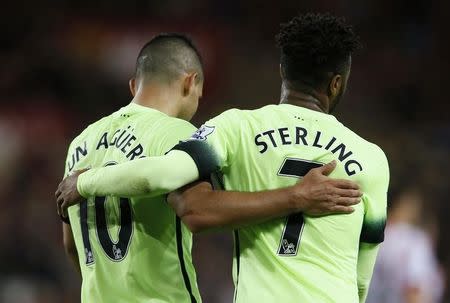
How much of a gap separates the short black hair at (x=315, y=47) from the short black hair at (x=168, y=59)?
0.79 metres

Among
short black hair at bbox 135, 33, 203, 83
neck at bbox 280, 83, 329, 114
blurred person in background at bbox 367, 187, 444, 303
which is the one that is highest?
short black hair at bbox 135, 33, 203, 83

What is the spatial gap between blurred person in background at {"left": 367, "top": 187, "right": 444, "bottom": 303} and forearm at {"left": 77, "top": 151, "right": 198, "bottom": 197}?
459 centimetres

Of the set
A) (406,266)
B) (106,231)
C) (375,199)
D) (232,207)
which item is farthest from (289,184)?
(406,266)

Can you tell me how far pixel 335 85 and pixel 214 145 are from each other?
22.5 inches

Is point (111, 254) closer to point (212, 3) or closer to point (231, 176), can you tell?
point (231, 176)

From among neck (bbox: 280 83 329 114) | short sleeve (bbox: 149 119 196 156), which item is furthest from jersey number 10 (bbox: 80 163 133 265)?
neck (bbox: 280 83 329 114)

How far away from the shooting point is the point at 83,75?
10.6m

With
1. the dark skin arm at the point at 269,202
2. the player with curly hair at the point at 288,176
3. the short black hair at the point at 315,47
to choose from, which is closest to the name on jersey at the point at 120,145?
the player with curly hair at the point at 288,176

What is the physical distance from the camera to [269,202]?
11.1 feet

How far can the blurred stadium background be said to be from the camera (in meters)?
9.18

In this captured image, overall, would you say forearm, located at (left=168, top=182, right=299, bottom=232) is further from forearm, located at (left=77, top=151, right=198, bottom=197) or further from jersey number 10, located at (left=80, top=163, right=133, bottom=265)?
jersey number 10, located at (left=80, top=163, right=133, bottom=265)

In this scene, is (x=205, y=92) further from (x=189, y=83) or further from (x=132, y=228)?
(x=132, y=228)

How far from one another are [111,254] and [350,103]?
23.0ft

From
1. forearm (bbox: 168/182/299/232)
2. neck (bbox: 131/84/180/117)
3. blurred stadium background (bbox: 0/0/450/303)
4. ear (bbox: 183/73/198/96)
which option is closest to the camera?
forearm (bbox: 168/182/299/232)
